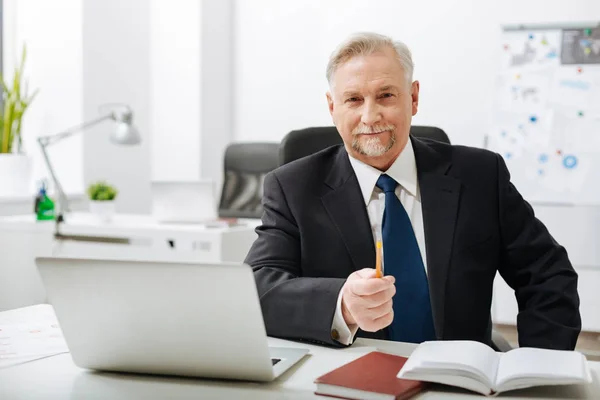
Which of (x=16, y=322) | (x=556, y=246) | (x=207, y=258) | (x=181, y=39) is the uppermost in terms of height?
(x=181, y=39)

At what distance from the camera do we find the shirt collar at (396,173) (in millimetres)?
1739

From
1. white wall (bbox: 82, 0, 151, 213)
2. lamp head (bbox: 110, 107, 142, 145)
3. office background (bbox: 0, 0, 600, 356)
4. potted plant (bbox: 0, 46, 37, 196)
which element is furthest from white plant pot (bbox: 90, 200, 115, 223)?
white wall (bbox: 82, 0, 151, 213)

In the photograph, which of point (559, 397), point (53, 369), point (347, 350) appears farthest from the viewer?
point (347, 350)

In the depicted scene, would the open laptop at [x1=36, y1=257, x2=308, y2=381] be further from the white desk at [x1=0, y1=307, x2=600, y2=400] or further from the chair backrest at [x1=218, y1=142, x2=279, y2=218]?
the chair backrest at [x1=218, y1=142, x2=279, y2=218]

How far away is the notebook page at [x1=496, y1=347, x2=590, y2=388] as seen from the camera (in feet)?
3.35

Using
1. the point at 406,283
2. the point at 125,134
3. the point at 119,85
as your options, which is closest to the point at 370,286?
the point at 406,283

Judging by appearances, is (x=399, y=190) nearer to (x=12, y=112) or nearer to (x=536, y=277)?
(x=536, y=277)

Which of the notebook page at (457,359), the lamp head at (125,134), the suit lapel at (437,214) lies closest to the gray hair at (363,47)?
the suit lapel at (437,214)

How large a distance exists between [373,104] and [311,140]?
37cm

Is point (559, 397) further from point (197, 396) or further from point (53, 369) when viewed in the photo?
point (53, 369)

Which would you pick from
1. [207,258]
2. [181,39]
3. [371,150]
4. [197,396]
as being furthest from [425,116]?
[197,396]

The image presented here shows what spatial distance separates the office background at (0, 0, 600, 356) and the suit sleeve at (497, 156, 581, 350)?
9.80 ft

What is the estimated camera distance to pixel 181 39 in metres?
5.36

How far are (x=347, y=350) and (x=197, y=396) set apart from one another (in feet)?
1.16
